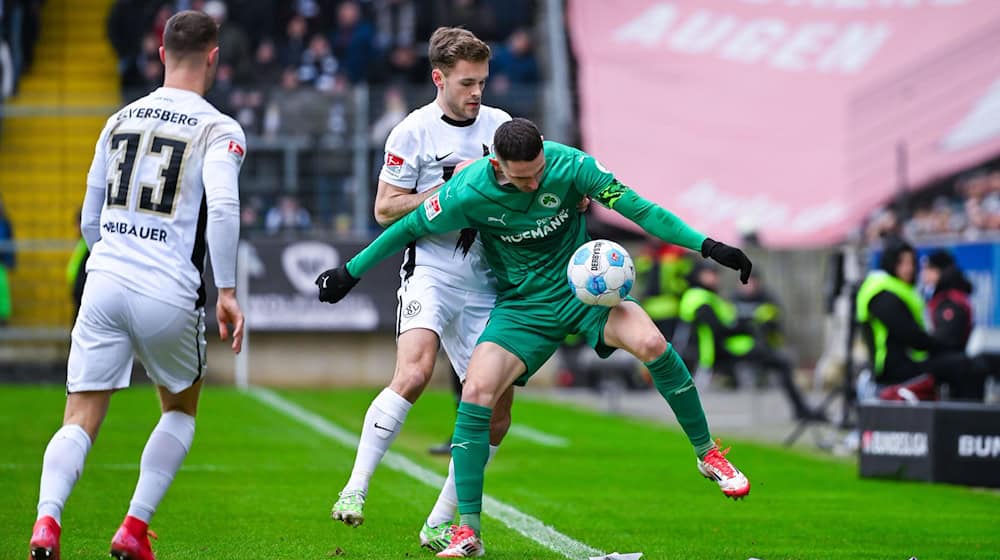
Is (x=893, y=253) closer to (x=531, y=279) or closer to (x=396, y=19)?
(x=531, y=279)

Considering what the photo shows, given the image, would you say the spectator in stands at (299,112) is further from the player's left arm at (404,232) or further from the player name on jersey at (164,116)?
the player name on jersey at (164,116)

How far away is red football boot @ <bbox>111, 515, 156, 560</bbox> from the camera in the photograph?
20.0 ft

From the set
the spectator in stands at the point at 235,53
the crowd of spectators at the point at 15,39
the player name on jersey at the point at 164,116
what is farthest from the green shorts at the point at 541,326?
the spectator in stands at the point at 235,53

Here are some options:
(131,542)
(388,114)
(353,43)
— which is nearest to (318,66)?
(353,43)

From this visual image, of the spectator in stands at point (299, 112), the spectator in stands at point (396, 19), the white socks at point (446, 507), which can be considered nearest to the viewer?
the white socks at point (446, 507)

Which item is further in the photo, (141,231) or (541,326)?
(541,326)

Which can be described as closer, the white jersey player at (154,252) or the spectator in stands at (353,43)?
the white jersey player at (154,252)

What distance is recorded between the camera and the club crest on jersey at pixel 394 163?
293 inches

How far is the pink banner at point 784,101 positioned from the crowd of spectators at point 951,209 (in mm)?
338

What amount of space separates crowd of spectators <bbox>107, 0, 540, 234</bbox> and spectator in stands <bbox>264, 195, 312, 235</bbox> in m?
0.01

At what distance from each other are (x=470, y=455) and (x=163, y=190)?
5.90ft

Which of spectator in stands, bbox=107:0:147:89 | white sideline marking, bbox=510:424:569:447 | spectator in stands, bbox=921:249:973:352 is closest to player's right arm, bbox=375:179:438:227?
white sideline marking, bbox=510:424:569:447

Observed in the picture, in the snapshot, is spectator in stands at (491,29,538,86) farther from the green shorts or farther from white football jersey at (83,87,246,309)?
white football jersey at (83,87,246,309)

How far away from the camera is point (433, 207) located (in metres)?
7.00
